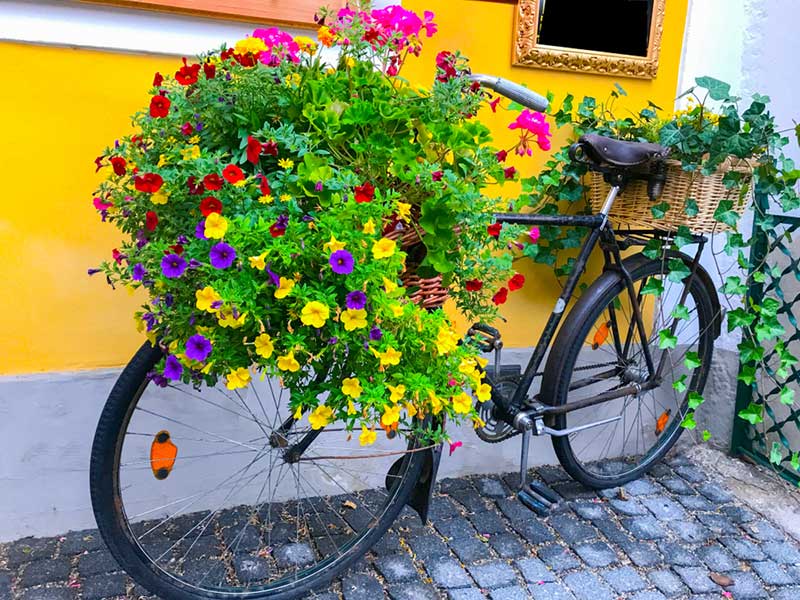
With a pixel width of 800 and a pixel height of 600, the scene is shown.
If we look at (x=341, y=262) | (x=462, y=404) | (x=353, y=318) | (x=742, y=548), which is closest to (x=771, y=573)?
(x=742, y=548)

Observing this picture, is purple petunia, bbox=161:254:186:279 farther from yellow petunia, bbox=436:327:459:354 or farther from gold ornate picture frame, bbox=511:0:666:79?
gold ornate picture frame, bbox=511:0:666:79

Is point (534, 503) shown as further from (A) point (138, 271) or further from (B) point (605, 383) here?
(A) point (138, 271)

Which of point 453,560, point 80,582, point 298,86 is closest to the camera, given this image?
point 298,86

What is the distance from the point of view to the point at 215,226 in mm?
1680

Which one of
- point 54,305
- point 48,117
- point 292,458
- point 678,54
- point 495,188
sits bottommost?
point 292,458

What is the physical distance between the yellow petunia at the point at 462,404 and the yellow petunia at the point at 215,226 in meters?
0.70

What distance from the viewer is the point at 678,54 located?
326 centimetres

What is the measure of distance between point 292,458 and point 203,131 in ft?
3.31

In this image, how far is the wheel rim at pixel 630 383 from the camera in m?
3.21

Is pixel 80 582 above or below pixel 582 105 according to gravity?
below

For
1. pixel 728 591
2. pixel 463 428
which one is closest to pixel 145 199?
pixel 463 428

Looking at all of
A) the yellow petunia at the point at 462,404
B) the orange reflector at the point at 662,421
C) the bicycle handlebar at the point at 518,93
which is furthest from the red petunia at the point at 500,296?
the orange reflector at the point at 662,421

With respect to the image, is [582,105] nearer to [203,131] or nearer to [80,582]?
[203,131]

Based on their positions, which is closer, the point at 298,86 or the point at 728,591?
the point at 298,86
